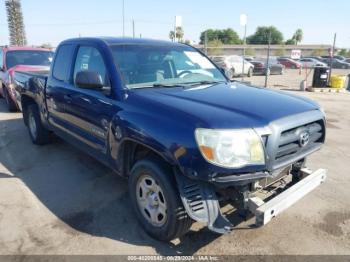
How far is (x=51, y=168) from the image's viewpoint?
4895 mm

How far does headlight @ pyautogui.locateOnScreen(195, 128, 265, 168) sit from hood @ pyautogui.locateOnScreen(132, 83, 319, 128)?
0.06 meters

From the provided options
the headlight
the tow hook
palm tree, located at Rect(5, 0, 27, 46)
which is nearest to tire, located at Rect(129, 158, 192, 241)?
the tow hook

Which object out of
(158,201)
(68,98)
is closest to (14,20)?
(68,98)

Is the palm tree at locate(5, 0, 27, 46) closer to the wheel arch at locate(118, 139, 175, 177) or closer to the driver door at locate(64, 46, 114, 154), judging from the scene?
the driver door at locate(64, 46, 114, 154)

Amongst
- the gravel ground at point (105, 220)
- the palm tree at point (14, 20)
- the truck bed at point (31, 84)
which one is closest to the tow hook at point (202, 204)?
the gravel ground at point (105, 220)

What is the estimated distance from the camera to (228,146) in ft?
7.99

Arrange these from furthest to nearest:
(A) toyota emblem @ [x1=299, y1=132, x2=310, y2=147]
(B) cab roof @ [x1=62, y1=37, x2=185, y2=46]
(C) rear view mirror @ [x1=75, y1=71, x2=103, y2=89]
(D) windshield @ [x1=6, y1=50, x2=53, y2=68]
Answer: (D) windshield @ [x1=6, y1=50, x2=53, y2=68] < (B) cab roof @ [x1=62, y1=37, x2=185, y2=46] < (C) rear view mirror @ [x1=75, y1=71, x2=103, y2=89] < (A) toyota emblem @ [x1=299, y1=132, x2=310, y2=147]

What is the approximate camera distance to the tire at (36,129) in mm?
5762

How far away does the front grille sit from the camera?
2.66 meters

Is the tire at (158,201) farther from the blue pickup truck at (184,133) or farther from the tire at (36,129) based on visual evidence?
the tire at (36,129)

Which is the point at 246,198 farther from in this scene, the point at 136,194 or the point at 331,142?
the point at 331,142

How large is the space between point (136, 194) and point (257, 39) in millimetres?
117387

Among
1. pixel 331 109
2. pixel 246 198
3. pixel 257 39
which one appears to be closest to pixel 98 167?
pixel 246 198

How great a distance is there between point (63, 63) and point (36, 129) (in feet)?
5.92
